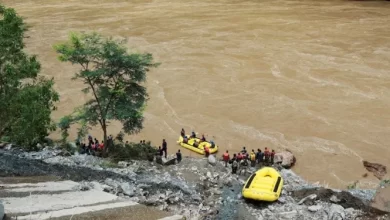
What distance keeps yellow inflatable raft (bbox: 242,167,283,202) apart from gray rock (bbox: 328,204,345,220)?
2.13 m

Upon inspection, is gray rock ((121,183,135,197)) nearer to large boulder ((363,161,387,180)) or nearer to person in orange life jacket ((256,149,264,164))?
person in orange life jacket ((256,149,264,164))

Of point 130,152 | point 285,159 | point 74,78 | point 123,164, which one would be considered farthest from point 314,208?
point 74,78

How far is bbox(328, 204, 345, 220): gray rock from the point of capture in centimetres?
1317

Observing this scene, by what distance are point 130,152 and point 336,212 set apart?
9969mm

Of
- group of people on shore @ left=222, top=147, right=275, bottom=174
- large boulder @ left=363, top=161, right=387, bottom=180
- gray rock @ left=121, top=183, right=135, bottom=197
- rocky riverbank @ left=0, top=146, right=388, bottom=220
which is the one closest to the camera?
gray rock @ left=121, top=183, right=135, bottom=197

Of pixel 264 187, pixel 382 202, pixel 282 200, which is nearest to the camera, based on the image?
pixel 382 202

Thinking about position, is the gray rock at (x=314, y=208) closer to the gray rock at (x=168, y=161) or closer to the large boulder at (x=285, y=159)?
the gray rock at (x=168, y=161)

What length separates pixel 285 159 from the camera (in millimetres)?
22656

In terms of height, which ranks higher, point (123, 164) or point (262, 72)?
point (123, 164)

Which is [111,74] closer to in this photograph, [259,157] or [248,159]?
[248,159]

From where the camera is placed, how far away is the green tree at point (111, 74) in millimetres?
18141

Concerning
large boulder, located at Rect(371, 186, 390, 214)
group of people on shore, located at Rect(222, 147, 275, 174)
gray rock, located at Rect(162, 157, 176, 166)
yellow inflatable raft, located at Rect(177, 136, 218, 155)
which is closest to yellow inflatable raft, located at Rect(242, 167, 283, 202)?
group of people on shore, located at Rect(222, 147, 275, 174)

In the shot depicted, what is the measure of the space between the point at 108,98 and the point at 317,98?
15692mm

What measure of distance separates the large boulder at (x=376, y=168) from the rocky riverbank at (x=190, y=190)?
507cm
